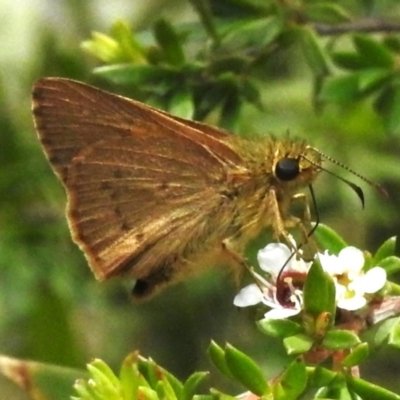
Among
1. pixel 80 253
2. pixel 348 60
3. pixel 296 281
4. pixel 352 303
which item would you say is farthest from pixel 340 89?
pixel 80 253

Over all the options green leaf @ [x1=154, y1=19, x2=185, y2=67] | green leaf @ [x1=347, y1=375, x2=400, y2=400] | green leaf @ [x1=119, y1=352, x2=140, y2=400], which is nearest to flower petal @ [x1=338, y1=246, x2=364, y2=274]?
green leaf @ [x1=347, y1=375, x2=400, y2=400]

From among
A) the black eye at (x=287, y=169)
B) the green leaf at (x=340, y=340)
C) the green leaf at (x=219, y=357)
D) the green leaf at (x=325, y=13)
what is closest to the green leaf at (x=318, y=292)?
the green leaf at (x=340, y=340)

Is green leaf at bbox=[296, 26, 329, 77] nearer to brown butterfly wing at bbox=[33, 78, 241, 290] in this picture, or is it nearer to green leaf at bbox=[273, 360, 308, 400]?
brown butterfly wing at bbox=[33, 78, 241, 290]

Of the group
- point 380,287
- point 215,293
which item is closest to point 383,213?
point 215,293

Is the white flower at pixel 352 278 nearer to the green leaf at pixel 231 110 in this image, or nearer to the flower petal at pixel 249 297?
the flower petal at pixel 249 297

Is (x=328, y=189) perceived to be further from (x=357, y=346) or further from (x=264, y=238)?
(x=357, y=346)

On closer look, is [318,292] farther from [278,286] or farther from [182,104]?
[182,104]
